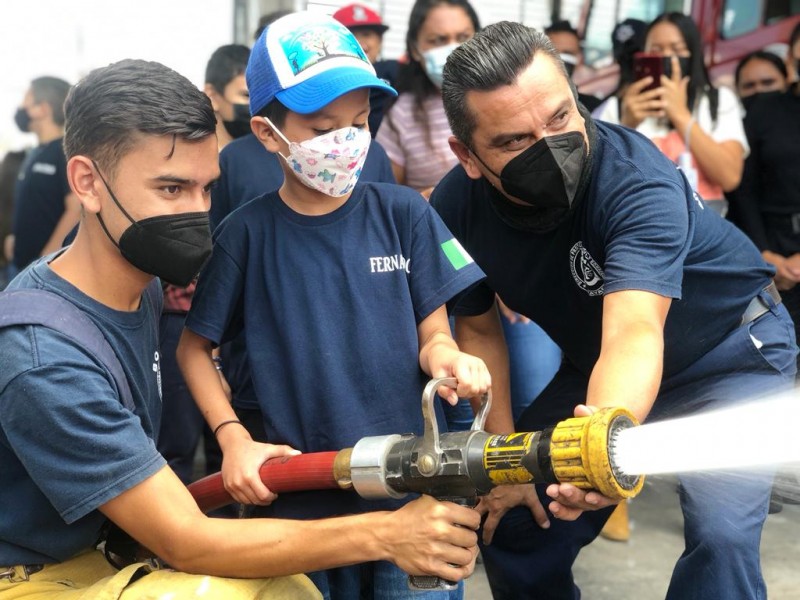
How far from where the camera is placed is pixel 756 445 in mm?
2844

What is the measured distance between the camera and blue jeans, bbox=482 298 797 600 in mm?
2658

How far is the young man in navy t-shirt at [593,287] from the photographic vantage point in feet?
8.70

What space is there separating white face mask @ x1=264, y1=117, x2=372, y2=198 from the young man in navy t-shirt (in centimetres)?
44

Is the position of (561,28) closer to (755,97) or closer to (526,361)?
(755,97)

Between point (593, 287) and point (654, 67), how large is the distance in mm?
2048

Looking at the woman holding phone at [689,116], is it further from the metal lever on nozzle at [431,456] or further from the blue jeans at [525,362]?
the metal lever on nozzle at [431,456]

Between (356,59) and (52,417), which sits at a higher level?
(356,59)

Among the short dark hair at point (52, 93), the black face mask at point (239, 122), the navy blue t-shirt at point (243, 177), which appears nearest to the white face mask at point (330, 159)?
the navy blue t-shirt at point (243, 177)

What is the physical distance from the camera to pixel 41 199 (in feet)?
20.5

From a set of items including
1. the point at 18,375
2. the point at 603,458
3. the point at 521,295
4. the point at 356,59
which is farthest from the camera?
the point at 521,295

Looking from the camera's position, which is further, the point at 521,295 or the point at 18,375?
the point at 521,295

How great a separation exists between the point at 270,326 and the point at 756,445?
1419mm

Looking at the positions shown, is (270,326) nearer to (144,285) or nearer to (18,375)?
(144,285)

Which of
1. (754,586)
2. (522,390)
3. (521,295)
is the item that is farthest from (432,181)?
(754,586)
